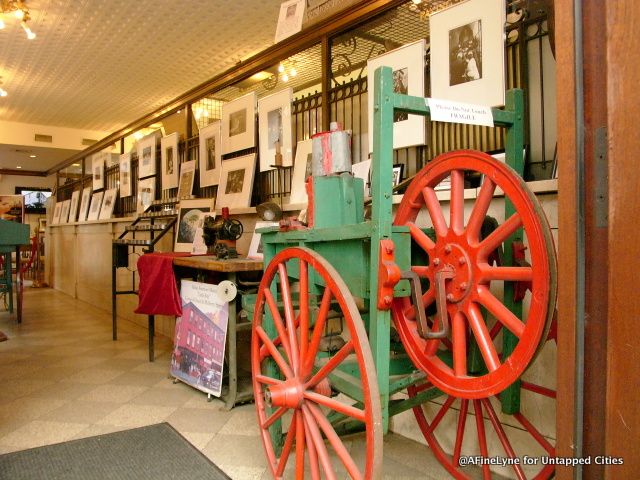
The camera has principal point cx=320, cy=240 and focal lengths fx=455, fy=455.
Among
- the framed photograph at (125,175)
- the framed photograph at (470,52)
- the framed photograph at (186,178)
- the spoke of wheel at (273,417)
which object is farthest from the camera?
the framed photograph at (125,175)

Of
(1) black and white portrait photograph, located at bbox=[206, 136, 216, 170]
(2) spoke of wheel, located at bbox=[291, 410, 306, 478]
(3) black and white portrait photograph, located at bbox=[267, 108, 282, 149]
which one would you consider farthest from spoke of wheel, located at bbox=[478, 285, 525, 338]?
(1) black and white portrait photograph, located at bbox=[206, 136, 216, 170]

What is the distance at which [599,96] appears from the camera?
718 millimetres

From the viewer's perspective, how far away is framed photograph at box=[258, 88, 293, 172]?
3.23m

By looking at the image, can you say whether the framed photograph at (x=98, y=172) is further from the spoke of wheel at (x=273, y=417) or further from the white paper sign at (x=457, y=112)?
the white paper sign at (x=457, y=112)

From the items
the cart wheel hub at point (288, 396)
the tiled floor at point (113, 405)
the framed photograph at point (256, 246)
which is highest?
the framed photograph at point (256, 246)

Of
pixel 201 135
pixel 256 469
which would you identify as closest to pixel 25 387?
pixel 256 469

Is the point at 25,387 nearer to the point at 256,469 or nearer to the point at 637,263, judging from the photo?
the point at 256,469

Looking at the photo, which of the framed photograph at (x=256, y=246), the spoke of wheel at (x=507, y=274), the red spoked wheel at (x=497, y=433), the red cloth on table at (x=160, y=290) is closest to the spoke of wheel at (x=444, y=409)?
the red spoked wheel at (x=497, y=433)

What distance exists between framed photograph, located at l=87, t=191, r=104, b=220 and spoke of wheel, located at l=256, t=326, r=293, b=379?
227 inches

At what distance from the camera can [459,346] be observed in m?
1.37

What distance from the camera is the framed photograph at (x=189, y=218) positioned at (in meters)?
3.95

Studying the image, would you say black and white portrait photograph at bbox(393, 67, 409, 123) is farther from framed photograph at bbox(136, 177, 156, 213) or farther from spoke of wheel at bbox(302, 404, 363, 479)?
framed photograph at bbox(136, 177, 156, 213)

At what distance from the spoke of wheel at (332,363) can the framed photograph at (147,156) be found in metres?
4.36

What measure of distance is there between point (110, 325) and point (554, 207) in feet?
16.5
